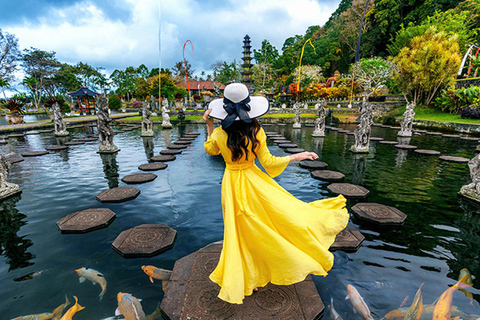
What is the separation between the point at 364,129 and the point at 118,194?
9.82m

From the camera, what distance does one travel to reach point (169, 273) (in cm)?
289

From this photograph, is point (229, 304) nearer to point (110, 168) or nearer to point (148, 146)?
point (110, 168)

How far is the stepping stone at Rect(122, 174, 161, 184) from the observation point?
6.35m

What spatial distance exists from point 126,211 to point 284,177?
4.50 meters

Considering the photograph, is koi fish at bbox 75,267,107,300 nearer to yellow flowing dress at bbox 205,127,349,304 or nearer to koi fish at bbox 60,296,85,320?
koi fish at bbox 60,296,85,320

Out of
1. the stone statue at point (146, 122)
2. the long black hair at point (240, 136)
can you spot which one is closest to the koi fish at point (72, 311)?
the long black hair at point (240, 136)

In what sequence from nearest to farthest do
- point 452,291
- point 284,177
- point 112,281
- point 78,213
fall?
point 452,291 → point 112,281 → point 78,213 → point 284,177

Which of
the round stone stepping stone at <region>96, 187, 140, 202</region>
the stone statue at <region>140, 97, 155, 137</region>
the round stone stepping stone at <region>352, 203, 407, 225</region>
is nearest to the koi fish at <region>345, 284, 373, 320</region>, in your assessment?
the round stone stepping stone at <region>352, 203, 407, 225</region>

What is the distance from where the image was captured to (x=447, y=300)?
2449 mm

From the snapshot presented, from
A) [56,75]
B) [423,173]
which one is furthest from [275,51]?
[423,173]

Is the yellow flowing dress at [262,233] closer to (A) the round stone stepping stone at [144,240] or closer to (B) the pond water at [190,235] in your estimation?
(B) the pond water at [190,235]

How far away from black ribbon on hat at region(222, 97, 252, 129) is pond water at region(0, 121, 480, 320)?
2.22 metres

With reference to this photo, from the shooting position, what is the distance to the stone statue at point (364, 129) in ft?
31.1

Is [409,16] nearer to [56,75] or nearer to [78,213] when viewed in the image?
[78,213]
